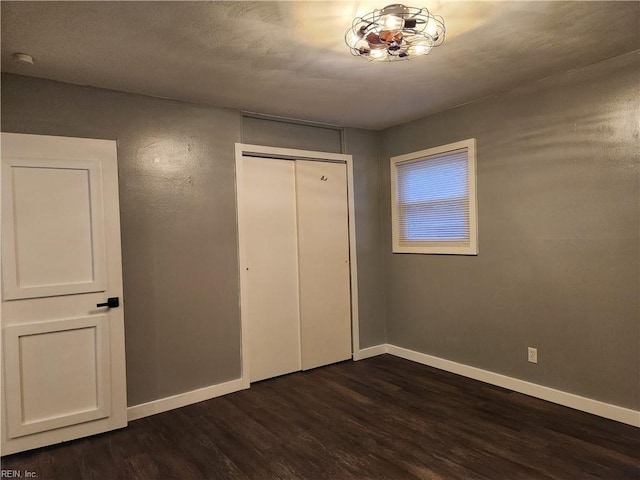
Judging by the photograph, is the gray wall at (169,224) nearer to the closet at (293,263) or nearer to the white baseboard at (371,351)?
the closet at (293,263)

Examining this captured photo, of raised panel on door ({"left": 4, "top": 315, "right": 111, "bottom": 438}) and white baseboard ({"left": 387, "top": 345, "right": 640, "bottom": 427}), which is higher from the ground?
raised panel on door ({"left": 4, "top": 315, "right": 111, "bottom": 438})

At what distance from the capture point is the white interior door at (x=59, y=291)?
2.58 m

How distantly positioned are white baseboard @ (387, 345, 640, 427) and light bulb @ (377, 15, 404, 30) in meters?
2.84

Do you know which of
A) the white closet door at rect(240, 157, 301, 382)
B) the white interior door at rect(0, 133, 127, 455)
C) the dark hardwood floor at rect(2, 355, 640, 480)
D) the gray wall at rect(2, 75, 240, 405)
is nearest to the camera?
the dark hardwood floor at rect(2, 355, 640, 480)

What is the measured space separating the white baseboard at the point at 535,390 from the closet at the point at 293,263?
86cm

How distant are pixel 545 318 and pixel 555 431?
84 centimetres

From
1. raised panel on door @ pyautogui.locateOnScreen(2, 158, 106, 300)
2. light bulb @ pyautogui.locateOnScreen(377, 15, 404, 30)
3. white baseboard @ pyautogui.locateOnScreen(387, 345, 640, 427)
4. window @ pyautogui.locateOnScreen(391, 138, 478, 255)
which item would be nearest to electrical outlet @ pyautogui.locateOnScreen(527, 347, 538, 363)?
white baseboard @ pyautogui.locateOnScreen(387, 345, 640, 427)

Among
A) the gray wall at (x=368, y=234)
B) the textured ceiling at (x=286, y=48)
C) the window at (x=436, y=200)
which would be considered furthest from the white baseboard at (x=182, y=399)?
the textured ceiling at (x=286, y=48)

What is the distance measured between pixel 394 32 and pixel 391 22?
0.20ft

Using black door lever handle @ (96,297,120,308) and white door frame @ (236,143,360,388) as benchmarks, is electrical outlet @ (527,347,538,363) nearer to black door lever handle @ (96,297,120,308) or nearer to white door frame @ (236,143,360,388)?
white door frame @ (236,143,360,388)

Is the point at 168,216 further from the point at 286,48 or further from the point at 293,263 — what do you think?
the point at 286,48

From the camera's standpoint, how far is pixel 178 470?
2406 mm

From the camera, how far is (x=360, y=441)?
2672 millimetres

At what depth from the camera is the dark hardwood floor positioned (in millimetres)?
2348
